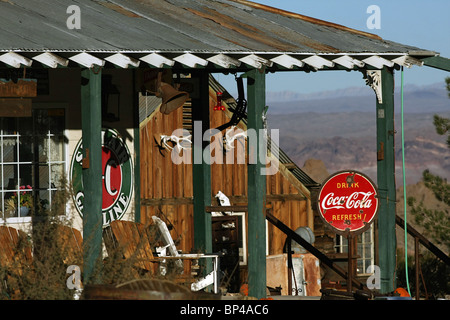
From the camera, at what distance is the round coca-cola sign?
448 inches

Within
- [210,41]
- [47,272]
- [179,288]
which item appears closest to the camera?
[179,288]

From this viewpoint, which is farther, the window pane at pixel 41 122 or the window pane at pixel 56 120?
the window pane at pixel 56 120

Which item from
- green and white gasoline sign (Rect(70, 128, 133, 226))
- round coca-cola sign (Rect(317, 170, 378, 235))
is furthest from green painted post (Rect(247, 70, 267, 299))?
green and white gasoline sign (Rect(70, 128, 133, 226))

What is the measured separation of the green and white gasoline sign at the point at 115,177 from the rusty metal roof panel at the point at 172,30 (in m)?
1.93

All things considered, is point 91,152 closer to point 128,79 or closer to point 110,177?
point 110,177

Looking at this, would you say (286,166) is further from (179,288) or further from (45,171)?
(179,288)

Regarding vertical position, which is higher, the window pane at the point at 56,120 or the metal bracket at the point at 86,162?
the window pane at the point at 56,120

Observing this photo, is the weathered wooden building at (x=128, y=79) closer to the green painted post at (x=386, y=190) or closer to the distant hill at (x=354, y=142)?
the green painted post at (x=386, y=190)

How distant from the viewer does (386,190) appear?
12.4 metres

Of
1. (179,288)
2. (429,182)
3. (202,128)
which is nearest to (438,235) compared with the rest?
(429,182)

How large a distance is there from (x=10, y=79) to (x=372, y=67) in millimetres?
4480

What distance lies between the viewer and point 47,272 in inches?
357

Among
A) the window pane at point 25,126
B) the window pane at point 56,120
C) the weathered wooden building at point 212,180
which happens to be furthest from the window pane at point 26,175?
the weathered wooden building at point 212,180

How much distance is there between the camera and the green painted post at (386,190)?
12328 mm
